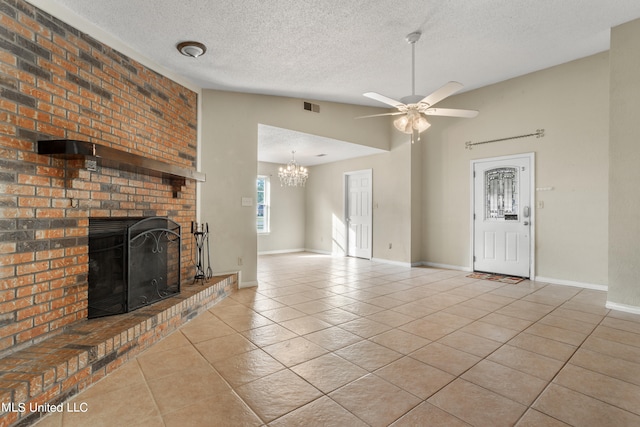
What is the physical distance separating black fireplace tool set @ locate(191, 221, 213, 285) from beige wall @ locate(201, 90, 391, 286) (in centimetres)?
9

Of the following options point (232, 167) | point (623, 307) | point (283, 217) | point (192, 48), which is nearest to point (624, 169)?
point (623, 307)

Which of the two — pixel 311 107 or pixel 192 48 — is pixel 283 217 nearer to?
pixel 311 107

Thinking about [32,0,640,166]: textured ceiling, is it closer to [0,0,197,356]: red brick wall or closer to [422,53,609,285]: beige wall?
[0,0,197,356]: red brick wall

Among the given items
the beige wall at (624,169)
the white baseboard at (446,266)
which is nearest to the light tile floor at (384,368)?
the beige wall at (624,169)

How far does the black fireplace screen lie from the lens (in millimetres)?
2678

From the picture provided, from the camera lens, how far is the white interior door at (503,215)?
514 centimetres

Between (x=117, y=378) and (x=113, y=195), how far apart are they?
162 cm

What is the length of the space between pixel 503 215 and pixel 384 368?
4.33 meters

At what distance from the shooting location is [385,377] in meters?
2.11

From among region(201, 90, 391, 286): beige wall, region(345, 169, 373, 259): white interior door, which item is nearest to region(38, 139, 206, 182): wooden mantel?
region(201, 90, 391, 286): beige wall

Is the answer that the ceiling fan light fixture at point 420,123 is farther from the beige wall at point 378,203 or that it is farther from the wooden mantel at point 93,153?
the beige wall at point 378,203

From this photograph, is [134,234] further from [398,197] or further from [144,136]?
[398,197]

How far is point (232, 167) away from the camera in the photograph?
4547 mm

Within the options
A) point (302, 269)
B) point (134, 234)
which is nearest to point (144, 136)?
point (134, 234)
